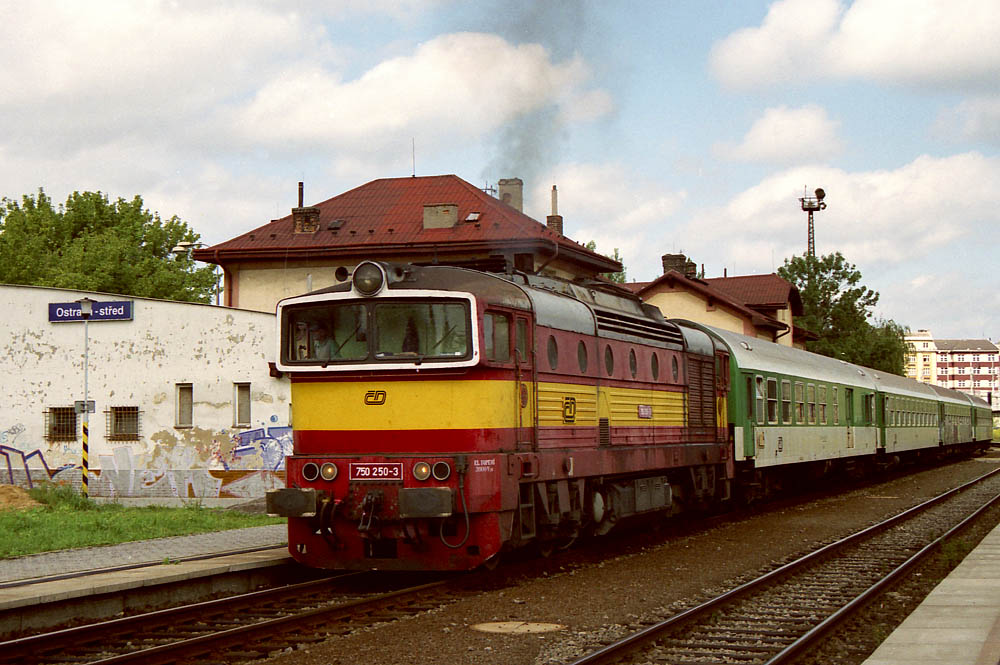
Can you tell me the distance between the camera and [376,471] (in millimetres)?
11875

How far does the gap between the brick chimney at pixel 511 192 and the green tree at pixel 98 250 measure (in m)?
19.3

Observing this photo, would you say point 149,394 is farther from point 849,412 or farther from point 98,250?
point 98,250

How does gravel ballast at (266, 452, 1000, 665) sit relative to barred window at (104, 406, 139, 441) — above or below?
below

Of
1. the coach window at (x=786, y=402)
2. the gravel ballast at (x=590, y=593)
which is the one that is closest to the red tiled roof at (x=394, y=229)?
the coach window at (x=786, y=402)

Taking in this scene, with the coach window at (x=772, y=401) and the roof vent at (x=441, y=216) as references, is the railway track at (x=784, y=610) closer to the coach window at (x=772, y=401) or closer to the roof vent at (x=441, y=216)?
the coach window at (x=772, y=401)

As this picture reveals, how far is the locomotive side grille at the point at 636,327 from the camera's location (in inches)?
594

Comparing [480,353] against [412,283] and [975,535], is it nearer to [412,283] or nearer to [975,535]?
[412,283]

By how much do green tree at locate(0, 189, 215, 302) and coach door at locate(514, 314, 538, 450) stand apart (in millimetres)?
41714

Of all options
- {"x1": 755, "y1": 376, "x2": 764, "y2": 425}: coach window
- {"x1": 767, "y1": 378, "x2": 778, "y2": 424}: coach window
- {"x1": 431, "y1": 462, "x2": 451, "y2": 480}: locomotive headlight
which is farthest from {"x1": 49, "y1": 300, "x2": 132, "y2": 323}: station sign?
{"x1": 431, "y1": 462, "x2": 451, "y2": 480}: locomotive headlight

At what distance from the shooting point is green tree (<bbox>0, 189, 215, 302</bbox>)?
52.8 metres

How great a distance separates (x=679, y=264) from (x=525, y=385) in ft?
149

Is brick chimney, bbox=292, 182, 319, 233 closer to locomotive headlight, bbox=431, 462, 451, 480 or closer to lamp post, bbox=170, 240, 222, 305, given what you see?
lamp post, bbox=170, 240, 222, 305

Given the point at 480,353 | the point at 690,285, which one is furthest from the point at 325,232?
the point at 480,353

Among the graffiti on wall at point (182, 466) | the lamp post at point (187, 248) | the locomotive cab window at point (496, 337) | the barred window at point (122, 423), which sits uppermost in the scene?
the lamp post at point (187, 248)
